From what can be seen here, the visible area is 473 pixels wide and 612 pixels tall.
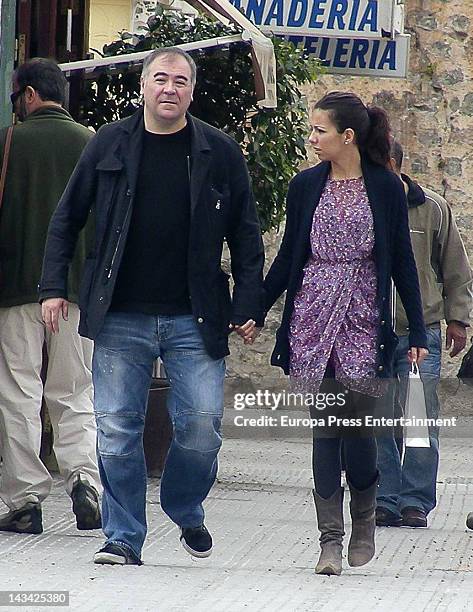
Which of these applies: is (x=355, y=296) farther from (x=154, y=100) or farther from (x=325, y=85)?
(x=325, y=85)

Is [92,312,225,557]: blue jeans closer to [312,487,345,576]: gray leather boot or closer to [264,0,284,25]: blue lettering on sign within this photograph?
[312,487,345,576]: gray leather boot

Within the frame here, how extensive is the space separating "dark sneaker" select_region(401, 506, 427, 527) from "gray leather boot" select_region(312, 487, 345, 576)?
1.66 meters

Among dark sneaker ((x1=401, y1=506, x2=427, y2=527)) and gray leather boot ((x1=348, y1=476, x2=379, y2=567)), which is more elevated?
gray leather boot ((x1=348, y1=476, x2=379, y2=567))

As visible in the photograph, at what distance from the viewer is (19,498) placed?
6.77 metres

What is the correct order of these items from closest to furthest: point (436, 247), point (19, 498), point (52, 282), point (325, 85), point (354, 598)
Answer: point (354, 598)
point (52, 282)
point (19, 498)
point (436, 247)
point (325, 85)

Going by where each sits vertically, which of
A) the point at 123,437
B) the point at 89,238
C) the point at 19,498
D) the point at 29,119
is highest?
the point at 29,119

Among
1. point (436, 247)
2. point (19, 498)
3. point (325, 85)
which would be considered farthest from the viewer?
point (325, 85)

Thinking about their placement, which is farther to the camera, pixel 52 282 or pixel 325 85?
pixel 325 85

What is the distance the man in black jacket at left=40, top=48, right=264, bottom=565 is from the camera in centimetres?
594

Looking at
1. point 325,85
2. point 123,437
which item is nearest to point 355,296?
point 123,437

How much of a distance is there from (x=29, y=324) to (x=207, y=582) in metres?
1.61

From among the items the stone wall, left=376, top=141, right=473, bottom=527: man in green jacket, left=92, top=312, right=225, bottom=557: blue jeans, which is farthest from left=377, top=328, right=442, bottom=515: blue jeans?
the stone wall

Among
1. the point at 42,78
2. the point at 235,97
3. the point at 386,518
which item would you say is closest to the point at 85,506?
the point at 386,518

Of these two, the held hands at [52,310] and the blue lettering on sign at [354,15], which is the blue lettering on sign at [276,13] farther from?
the held hands at [52,310]
